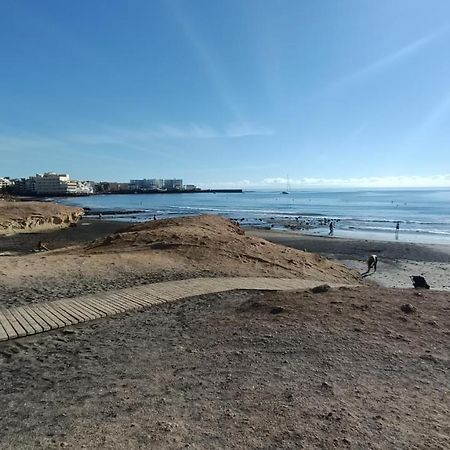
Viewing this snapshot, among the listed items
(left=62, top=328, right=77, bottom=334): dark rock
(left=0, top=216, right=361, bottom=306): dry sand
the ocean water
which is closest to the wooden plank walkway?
(left=62, top=328, right=77, bottom=334): dark rock

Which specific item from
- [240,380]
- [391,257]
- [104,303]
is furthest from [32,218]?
[240,380]

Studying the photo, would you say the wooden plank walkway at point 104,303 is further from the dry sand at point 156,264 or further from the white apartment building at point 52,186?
the white apartment building at point 52,186

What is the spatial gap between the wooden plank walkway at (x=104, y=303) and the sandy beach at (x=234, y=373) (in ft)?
1.16

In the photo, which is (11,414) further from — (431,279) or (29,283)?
(431,279)

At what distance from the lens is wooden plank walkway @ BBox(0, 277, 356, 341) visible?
22.1 feet

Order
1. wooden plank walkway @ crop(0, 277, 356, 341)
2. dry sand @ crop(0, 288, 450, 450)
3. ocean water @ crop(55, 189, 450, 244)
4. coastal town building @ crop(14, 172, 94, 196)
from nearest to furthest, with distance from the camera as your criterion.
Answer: dry sand @ crop(0, 288, 450, 450) < wooden plank walkway @ crop(0, 277, 356, 341) < ocean water @ crop(55, 189, 450, 244) < coastal town building @ crop(14, 172, 94, 196)

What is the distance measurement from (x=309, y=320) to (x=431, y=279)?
13555 mm

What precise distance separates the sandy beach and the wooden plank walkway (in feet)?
1.16

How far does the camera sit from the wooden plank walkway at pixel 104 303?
22.1 feet

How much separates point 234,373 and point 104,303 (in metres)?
3.90

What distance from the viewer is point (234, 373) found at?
16.2ft

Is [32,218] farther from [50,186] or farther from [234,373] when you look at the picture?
[50,186]

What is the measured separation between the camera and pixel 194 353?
18.4 ft

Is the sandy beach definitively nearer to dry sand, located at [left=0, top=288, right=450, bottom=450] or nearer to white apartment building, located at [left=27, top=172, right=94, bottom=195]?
dry sand, located at [left=0, top=288, right=450, bottom=450]
